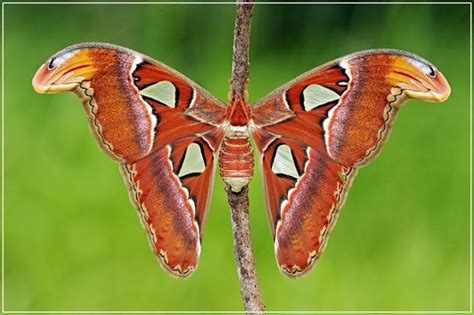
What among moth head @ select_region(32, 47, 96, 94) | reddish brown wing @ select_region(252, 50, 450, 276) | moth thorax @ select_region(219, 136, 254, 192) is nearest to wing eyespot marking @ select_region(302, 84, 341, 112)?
reddish brown wing @ select_region(252, 50, 450, 276)

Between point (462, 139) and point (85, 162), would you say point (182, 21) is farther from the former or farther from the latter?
point (462, 139)

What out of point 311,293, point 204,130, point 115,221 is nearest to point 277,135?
point 204,130

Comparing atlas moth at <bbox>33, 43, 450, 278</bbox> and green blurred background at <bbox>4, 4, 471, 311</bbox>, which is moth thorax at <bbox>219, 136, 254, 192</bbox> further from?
green blurred background at <bbox>4, 4, 471, 311</bbox>

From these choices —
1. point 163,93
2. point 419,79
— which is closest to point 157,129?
point 163,93

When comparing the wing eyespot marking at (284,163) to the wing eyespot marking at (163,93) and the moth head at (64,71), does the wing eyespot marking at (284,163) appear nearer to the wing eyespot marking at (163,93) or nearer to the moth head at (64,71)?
the wing eyespot marking at (163,93)

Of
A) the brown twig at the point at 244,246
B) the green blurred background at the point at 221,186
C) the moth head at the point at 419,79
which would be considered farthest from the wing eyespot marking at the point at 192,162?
the green blurred background at the point at 221,186
